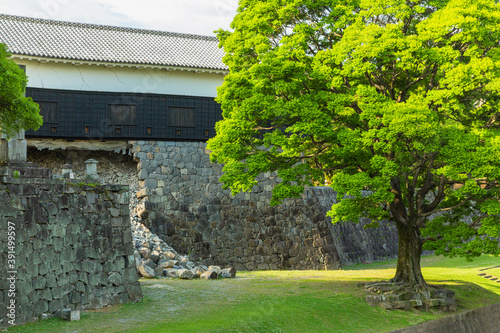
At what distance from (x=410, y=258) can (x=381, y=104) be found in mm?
5358

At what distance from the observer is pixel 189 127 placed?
27.2 meters

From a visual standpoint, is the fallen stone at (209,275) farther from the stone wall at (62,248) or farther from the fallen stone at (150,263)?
the stone wall at (62,248)

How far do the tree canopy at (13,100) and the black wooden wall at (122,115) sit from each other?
1028 cm

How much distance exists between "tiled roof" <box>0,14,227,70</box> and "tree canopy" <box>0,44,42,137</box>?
11.2 m

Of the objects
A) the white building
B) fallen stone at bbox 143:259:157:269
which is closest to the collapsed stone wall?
the white building

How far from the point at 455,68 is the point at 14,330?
13.1 meters

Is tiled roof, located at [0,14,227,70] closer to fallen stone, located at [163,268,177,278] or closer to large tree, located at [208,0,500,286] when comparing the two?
large tree, located at [208,0,500,286]

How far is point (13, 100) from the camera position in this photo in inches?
534

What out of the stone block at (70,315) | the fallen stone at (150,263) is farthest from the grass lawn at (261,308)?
the fallen stone at (150,263)

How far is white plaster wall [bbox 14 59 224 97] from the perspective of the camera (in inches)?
981

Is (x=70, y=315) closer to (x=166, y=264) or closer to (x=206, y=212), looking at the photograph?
(x=166, y=264)

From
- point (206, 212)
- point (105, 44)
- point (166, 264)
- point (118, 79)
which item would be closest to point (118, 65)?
point (118, 79)

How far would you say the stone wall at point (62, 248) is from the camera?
460 inches

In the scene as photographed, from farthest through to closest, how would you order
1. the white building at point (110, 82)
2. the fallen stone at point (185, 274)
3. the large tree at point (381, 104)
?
the white building at point (110, 82) → the fallen stone at point (185, 274) → the large tree at point (381, 104)
